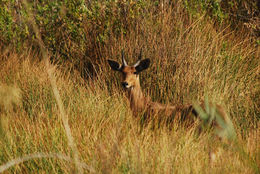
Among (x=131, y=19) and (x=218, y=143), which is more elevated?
(x=131, y=19)

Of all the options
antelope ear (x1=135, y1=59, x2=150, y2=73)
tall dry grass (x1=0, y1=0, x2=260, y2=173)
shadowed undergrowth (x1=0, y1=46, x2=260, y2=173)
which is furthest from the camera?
antelope ear (x1=135, y1=59, x2=150, y2=73)

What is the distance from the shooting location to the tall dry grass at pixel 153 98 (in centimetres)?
356

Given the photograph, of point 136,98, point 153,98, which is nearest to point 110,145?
point 136,98

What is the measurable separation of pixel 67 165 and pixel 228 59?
13.0ft

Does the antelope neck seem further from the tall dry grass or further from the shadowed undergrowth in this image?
the shadowed undergrowth

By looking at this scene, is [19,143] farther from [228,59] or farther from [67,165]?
[228,59]

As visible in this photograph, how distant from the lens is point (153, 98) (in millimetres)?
6281

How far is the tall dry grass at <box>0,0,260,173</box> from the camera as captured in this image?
356cm

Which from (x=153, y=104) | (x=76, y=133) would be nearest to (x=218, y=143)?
(x=76, y=133)

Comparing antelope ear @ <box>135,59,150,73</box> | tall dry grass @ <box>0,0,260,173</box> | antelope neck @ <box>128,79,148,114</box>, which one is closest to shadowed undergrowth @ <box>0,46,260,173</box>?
tall dry grass @ <box>0,0,260,173</box>

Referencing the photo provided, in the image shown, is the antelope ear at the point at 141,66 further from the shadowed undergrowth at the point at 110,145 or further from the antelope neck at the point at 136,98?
the shadowed undergrowth at the point at 110,145

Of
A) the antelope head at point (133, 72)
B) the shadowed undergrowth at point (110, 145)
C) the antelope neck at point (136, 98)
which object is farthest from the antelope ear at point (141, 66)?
the shadowed undergrowth at point (110, 145)

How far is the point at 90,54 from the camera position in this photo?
7.66 metres

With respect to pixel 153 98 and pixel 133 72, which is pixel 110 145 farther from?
pixel 153 98
